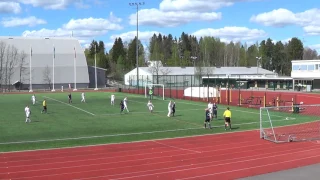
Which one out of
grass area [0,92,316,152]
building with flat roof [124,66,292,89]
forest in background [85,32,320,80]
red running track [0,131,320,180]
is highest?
forest in background [85,32,320,80]

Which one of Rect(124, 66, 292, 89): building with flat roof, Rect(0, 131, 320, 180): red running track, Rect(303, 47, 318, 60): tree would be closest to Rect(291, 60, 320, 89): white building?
Rect(124, 66, 292, 89): building with flat roof

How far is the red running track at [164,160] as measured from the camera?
16.8 m

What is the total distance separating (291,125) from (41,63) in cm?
7745

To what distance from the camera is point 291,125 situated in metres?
31.7

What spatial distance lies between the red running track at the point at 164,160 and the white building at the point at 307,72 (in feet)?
183

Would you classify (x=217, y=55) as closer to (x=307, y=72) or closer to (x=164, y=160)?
(x=307, y=72)

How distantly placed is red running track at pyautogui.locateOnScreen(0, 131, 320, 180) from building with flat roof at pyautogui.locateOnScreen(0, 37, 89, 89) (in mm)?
72296

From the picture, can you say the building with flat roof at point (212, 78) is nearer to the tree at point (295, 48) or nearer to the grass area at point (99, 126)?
the grass area at point (99, 126)

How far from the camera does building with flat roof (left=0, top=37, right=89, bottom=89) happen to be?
9481cm

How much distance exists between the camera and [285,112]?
4031 centimetres

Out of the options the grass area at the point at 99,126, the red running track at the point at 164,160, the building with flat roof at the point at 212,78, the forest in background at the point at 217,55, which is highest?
the forest in background at the point at 217,55

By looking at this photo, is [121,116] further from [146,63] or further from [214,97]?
[146,63]

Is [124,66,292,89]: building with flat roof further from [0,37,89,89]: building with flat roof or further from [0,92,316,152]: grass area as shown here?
[0,92,316,152]: grass area

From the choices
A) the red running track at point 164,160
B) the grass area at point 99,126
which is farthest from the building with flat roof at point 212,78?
the red running track at point 164,160
